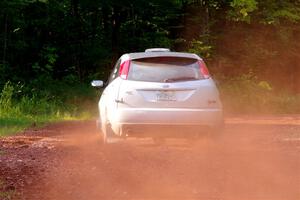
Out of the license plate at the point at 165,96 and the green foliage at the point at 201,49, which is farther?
the green foliage at the point at 201,49

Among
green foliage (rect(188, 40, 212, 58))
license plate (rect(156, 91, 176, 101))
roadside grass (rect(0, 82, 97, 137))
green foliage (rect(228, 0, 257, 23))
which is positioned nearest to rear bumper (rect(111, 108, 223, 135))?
license plate (rect(156, 91, 176, 101))

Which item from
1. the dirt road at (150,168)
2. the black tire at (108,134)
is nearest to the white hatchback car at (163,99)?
the black tire at (108,134)

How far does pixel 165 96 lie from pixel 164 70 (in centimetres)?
54

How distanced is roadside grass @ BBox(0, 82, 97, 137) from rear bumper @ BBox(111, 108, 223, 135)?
18.5ft

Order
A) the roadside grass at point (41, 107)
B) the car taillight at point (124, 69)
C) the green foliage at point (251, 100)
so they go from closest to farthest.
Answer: the car taillight at point (124, 69), the roadside grass at point (41, 107), the green foliage at point (251, 100)

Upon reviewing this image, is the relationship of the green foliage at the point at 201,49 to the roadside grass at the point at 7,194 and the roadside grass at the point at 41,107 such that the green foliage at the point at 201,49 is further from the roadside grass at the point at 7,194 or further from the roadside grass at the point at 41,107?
the roadside grass at the point at 7,194

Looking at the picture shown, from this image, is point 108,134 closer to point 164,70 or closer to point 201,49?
point 164,70

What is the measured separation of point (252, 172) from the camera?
31.3 ft

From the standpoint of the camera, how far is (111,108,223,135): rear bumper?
1195 cm

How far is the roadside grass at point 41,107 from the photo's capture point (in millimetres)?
19659

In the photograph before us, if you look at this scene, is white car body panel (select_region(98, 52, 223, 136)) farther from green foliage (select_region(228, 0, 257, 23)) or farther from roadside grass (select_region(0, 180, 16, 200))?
green foliage (select_region(228, 0, 257, 23))

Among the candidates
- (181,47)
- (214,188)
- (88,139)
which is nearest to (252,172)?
(214,188)

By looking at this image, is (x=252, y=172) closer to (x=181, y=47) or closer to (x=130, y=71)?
(x=130, y=71)

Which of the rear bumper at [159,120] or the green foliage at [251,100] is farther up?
the rear bumper at [159,120]
